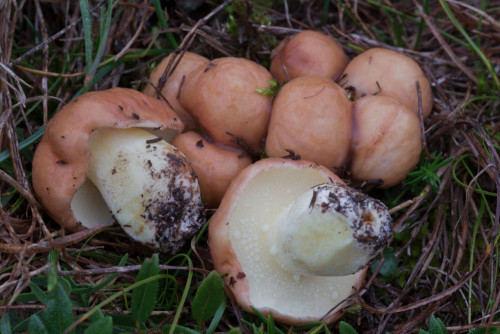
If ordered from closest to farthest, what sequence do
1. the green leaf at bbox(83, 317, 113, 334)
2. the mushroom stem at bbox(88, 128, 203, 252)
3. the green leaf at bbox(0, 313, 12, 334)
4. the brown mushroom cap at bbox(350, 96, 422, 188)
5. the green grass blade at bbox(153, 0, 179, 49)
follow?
the green leaf at bbox(83, 317, 113, 334)
the green leaf at bbox(0, 313, 12, 334)
the mushroom stem at bbox(88, 128, 203, 252)
the brown mushroom cap at bbox(350, 96, 422, 188)
the green grass blade at bbox(153, 0, 179, 49)

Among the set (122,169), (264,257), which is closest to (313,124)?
(264,257)

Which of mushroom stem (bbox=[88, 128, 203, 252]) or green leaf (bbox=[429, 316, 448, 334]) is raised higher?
mushroom stem (bbox=[88, 128, 203, 252])

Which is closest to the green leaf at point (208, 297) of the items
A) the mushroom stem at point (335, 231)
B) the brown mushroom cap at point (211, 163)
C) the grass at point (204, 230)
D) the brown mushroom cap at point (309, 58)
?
the grass at point (204, 230)

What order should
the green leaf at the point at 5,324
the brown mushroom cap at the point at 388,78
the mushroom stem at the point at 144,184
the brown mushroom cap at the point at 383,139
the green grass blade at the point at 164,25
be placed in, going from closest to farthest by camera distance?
the green leaf at the point at 5,324 < the mushroom stem at the point at 144,184 < the brown mushroom cap at the point at 383,139 < the brown mushroom cap at the point at 388,78 < the green grass blade at the point at 164,25

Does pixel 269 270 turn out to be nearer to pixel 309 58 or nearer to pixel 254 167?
pixel 254 167

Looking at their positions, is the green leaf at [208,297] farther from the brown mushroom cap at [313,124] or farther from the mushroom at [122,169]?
the brown mushroom cap at [313,124]

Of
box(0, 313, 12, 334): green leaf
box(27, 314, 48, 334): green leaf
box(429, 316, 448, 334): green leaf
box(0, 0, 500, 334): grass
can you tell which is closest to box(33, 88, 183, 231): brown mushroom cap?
box(0, 0, 500, 334): grass

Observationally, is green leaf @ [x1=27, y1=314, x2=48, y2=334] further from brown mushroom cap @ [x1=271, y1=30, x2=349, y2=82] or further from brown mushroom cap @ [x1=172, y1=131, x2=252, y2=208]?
brown mushroom cap @ [x1=271, y1=30, x2=349, y2=82]

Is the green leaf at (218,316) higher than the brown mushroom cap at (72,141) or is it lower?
lower
